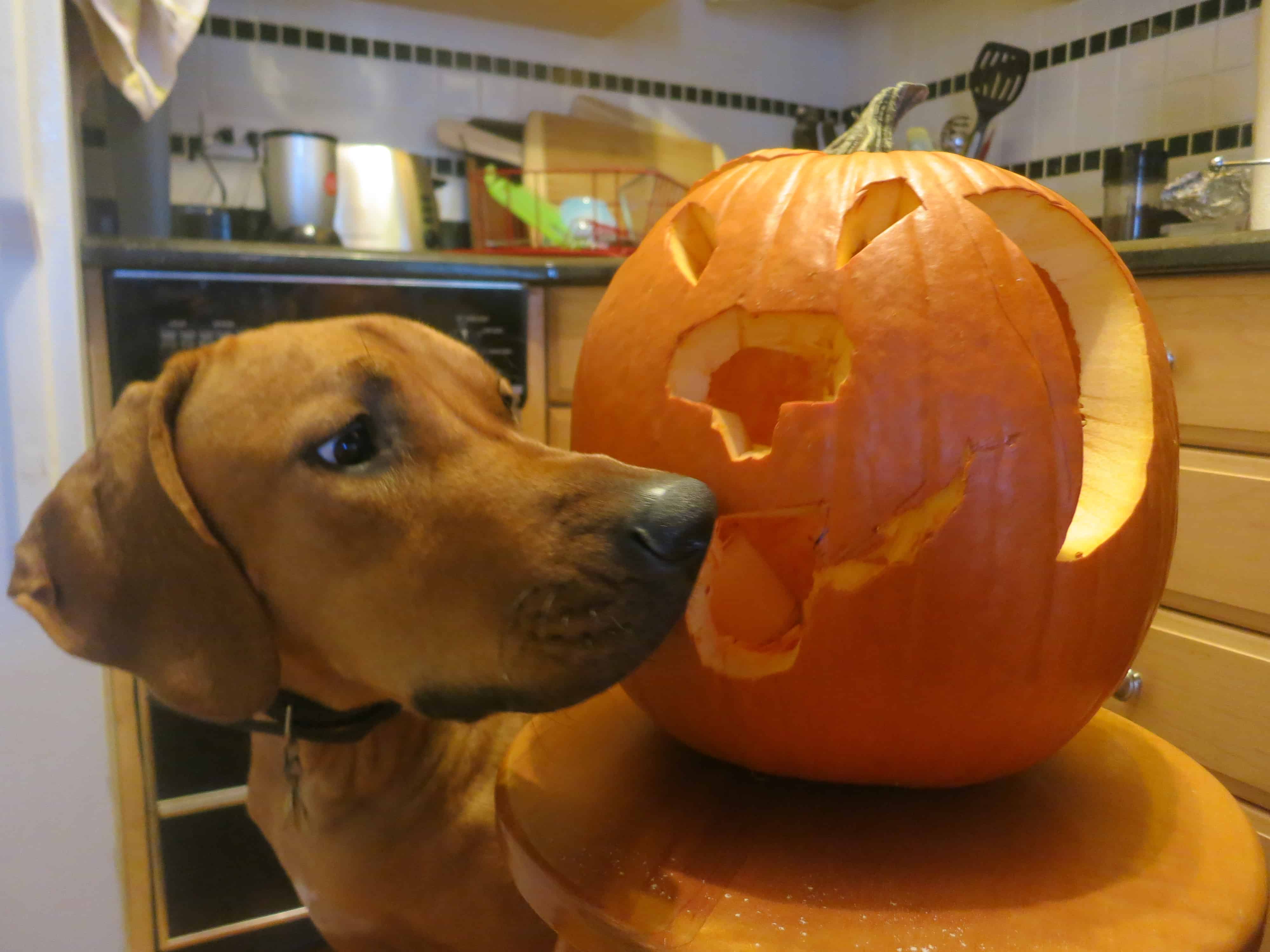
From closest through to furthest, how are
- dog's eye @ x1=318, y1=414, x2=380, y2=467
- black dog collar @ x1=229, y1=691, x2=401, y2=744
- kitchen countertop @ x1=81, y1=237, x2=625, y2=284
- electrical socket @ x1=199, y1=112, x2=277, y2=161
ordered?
1. dog's eye @ x1=318, y1=414, x2=380, y2=467
2. black dog collar @ x1=229, y1=691, x2=401, y2=744
3. kitchen countertop @ x1=81, y1=237, x2=625, y2=284
4. electrical socket @ x1=199, y1=112, x2=277, y2=161

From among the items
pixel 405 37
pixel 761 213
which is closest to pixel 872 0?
pixel 405 37

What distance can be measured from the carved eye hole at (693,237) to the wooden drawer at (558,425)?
55.3 inches

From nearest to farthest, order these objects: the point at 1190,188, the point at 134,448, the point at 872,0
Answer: the point at 134,448 < the point at 1190,188 < the point at 872,0

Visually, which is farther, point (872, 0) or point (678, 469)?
point (872, 0)

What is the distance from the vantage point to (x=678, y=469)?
2.19ft

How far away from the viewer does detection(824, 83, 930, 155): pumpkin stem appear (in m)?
0.79

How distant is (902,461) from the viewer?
589 millimetres

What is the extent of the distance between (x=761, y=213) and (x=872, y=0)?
303cm

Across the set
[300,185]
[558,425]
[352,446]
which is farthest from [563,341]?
[352,446]

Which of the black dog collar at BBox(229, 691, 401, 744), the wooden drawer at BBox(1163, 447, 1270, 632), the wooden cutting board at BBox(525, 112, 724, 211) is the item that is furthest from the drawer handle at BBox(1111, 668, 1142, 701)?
the wooden cutting board at BBox(525, 112, 724, 211)

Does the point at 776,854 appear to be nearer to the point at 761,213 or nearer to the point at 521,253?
the point at 761,213

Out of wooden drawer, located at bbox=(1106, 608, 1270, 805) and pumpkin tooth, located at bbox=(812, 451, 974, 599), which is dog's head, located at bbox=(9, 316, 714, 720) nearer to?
pumpkin tooth, located at bbox=(812, 451, 974, 599)

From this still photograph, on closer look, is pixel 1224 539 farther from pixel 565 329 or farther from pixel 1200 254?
pixel 565 329

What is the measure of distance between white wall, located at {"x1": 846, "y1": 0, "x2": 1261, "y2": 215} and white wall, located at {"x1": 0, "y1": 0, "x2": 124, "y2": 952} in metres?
2.48
